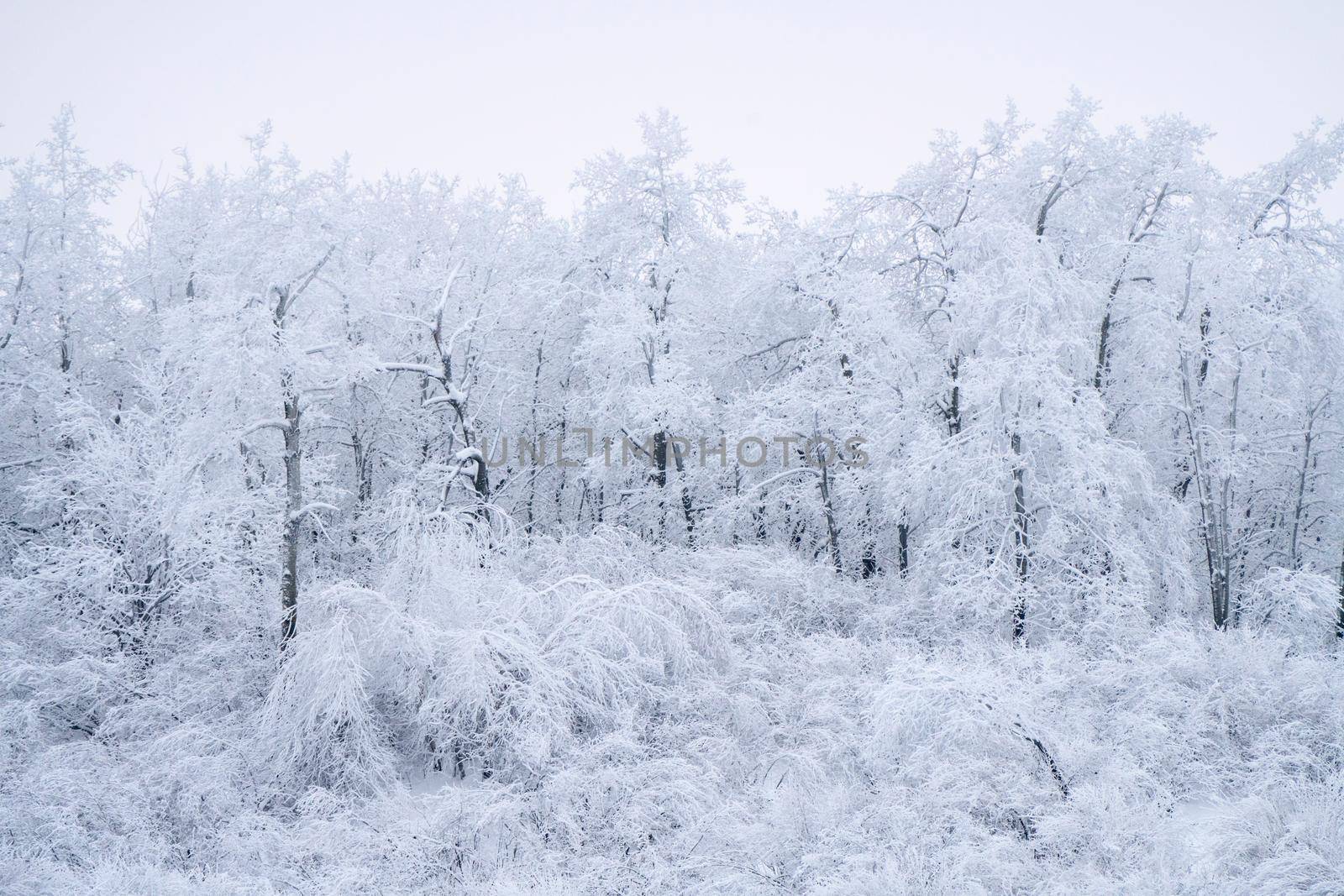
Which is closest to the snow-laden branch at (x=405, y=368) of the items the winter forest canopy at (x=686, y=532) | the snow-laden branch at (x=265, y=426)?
the winter forest canopy at (x=686, y=532)

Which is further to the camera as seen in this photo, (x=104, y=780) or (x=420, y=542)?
(x=420, y=542)

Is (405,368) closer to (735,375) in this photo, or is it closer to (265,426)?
(265,426)

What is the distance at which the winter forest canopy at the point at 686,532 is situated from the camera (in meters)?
7.42

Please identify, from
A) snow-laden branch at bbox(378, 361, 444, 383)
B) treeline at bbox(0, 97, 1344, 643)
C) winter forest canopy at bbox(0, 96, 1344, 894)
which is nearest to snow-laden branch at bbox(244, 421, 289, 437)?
treeline at bbox(0, 97, 1344, 643)

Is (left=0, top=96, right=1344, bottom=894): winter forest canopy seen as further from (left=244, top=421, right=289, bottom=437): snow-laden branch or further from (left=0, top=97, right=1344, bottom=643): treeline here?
(left=244, top=421, right=289, bottom=437): snow-laden branch

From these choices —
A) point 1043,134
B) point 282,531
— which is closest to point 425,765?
point 282,531

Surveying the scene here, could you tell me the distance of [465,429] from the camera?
1499 cm

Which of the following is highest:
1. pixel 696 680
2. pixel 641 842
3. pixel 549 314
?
pixel 549 314

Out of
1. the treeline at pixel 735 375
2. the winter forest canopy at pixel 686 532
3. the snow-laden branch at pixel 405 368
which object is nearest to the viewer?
the winter forest canopy at pixel 686 532

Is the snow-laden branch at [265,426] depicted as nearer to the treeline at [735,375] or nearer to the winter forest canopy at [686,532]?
the treeline at [735,375]

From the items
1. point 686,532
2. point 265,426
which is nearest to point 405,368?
point 265,426

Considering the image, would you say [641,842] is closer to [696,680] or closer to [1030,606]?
[696,680]

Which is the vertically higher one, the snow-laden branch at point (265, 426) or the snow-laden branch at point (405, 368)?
the snow-laden branch at point (405, 368)

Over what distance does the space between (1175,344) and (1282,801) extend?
8.39m
